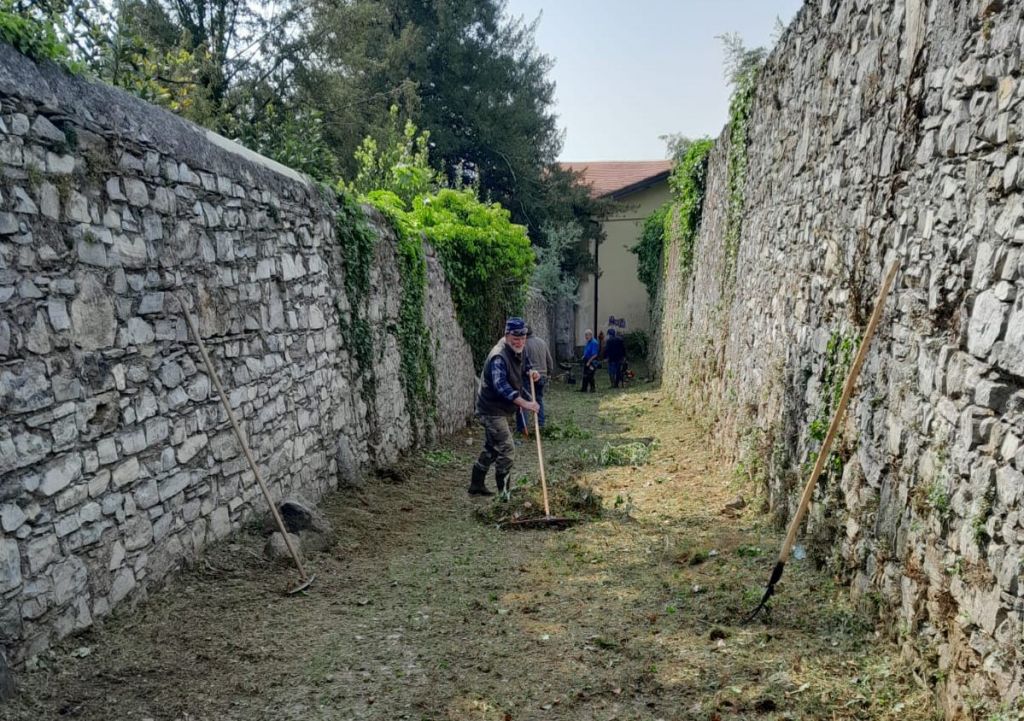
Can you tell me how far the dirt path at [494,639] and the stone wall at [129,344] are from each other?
0.36 meters

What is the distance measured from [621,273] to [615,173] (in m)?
6.65

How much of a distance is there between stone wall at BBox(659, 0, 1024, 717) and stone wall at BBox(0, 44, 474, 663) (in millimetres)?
4081

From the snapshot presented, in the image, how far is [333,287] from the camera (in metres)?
7.79

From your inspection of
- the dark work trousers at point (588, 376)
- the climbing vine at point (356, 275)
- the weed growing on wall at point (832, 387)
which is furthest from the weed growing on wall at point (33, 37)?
the dark work trousers at point (588, 376)

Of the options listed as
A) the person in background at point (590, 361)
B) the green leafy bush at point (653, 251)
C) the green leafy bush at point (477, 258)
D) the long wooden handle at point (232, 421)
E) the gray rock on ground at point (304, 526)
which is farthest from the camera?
the green leafy bush at point (653, 251)

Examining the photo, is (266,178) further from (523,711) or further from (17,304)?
(523,711)

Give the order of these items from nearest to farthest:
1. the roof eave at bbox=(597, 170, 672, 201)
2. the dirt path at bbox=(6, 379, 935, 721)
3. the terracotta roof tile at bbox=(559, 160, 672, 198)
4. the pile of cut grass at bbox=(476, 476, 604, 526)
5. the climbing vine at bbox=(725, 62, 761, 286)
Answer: the dirt path at bbox=(6, 379, 935, 721) < the pile of cut grass at bbox=(476, 476, 604, 526) < the climbing vine at bbox=(725, 62, 761, 286) < the roof eave at bbox=(597, 170, 672, 201) < the terracotta roof tile at bbox=(559, 160, 672, 198)

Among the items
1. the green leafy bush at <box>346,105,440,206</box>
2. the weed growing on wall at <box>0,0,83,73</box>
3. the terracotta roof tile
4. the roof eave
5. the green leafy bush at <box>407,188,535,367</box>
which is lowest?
the green leafy bush at <box>407,188,535,367</box>

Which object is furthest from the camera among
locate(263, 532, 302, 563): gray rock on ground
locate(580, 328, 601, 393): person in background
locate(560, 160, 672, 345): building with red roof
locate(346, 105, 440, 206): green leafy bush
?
locate(560, 160, 672, 345): building with red roof

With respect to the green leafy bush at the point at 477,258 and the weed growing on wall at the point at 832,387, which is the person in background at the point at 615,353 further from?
the weed growing on wall at the point at 832,387

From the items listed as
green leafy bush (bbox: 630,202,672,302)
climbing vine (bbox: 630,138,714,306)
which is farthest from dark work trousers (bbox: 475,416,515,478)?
green leafy bush (bbox: 630,202,672,302)

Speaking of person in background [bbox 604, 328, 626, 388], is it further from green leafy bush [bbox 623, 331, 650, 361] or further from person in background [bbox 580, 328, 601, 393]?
green leafy bush [bbox 623, 331, 650, 361]

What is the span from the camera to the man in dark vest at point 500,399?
7.88 meters

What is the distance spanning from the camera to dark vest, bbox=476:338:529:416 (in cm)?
796
